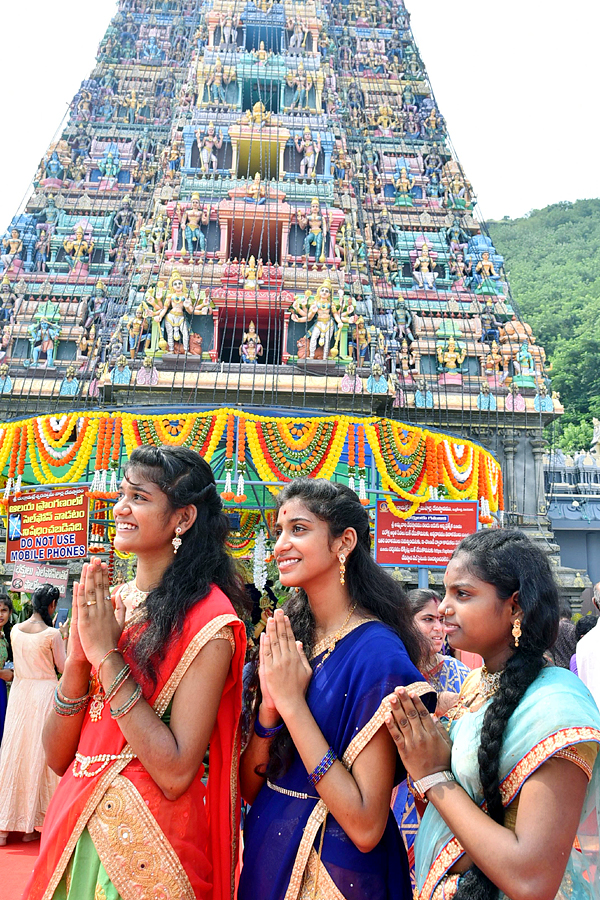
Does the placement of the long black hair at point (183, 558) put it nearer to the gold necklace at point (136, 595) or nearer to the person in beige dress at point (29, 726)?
the gold necklace at point (136, 595)

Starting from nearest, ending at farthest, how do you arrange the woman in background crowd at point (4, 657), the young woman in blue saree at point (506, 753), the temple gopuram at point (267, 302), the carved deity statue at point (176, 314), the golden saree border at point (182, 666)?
1. the young woman in blue saree at point (506, 753)
2. the golden saree border at point (182, 666)
3. the woman in background crowd at point (4, 657)
4. the temple gopuram at point (267, 302)
5. the carved deity statue at point (176, 314)

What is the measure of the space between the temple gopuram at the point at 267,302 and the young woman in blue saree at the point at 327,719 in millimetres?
5671

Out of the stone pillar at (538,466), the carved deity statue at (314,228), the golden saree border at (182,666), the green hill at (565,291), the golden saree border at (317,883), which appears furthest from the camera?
the green hill at (565,291)

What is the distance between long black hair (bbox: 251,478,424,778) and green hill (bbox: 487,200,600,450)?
20.8m

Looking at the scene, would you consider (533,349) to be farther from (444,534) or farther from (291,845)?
(291,845)

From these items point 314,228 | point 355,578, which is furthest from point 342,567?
point 314,228

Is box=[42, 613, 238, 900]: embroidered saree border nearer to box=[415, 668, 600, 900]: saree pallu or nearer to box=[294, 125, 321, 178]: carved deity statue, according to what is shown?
box=[415, 668, 600, 900]: saree pallu

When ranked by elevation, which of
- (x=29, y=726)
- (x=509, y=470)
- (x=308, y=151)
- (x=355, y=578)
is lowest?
(x=29, y=726)

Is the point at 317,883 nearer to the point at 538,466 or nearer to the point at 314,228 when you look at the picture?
the point at 538,466

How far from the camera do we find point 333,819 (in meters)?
1.91

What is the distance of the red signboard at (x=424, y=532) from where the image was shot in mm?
8641

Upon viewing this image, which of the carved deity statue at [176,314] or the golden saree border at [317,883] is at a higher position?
the carved deity statue at [176,314]

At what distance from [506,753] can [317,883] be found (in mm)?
615

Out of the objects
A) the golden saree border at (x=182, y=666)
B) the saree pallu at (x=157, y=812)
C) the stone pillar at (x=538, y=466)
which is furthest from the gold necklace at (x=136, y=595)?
the stone pillar at (x=538, y=466)
